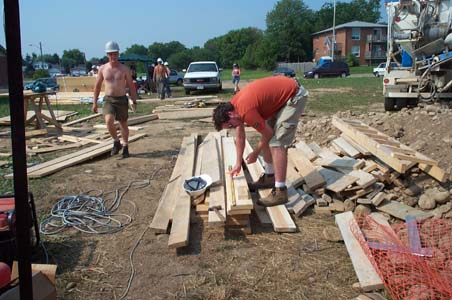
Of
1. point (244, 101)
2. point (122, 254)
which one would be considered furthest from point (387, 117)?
point (122, 254)

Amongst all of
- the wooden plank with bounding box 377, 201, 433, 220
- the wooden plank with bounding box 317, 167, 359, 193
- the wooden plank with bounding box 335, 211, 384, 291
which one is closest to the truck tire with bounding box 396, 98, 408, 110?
the wooden plank with bounding box 317, 167, 359, 193

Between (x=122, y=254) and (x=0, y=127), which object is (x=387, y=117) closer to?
(x=122, y=254)

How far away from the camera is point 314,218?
4.34m

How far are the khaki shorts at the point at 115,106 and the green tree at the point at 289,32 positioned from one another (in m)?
74.0

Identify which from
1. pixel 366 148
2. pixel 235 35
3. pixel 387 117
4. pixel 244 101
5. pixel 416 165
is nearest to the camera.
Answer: pixel 244 101

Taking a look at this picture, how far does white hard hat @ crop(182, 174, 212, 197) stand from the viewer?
4.27m

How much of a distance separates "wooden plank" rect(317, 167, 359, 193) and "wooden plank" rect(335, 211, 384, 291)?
573 millimetres

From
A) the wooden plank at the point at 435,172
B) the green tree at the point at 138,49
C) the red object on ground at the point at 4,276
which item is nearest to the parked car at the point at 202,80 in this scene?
the wooden plank at the point at 435,172

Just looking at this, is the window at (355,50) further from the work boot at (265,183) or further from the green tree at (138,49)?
A: the work boot at (265,183)

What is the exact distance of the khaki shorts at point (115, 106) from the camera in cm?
682

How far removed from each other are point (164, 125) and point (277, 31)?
8290 cm

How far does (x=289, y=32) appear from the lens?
82938mm

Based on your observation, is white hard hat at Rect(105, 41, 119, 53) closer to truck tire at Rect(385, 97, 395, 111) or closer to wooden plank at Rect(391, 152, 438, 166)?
wooden plank at Rect(391, 152, 438, 166)

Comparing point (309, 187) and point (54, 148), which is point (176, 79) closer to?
point (54, 148)
